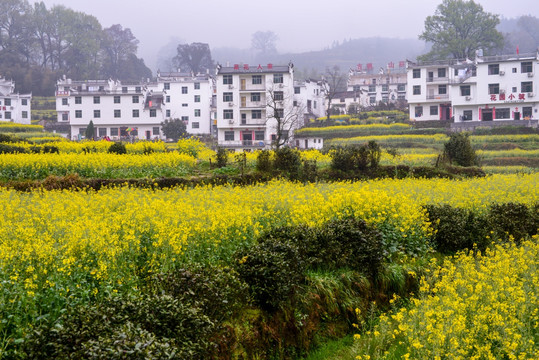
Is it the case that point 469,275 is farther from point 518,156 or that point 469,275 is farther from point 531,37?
point 531,37

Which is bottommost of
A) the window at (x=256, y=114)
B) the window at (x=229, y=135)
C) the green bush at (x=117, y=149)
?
the green bush at (x=117, y=149)

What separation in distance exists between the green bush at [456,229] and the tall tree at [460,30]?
68457mm

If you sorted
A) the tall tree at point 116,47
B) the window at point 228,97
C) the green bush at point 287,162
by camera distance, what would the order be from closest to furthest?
1. the green bush at point 287,162
2. the window at point 228,97
3. the tall tree at point 116,47

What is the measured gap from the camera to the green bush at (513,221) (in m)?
12.7

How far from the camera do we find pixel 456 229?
39.4 ft

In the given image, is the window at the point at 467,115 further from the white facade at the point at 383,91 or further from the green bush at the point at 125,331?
the green bush at the point at 125,331

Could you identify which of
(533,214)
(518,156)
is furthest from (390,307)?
(518,156)

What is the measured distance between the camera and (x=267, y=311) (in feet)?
26.9

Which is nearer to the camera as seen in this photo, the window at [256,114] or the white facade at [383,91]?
the window at [256,114]

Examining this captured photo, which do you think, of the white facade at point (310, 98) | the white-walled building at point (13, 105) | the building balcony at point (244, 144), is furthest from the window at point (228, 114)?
the white-walled building at point (13, 105)

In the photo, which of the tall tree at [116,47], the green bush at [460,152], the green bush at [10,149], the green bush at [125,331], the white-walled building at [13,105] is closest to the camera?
the green bush at [125,331]

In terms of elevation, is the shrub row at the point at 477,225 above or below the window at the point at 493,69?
below

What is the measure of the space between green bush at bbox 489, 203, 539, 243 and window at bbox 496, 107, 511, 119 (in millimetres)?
47485

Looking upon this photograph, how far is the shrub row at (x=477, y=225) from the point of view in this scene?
1207 cm
